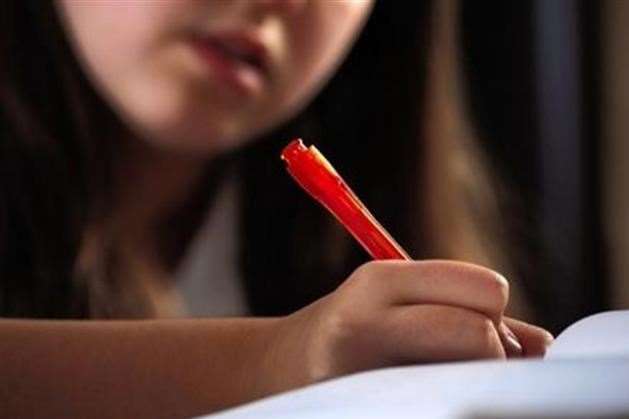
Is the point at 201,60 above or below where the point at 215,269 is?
above

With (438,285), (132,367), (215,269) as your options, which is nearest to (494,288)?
(438,285)

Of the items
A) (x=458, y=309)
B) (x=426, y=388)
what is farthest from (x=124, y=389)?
(x=426, y=388)

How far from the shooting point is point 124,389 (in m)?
0.53

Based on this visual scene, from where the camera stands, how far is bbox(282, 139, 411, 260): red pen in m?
0.47

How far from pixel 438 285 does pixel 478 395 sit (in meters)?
0.19

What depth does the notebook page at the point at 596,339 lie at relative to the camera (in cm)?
35

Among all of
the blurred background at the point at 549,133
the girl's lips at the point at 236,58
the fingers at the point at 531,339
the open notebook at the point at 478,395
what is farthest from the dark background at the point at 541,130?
the open notebook at the point at 478,395

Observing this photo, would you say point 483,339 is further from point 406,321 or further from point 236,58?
point 236,58

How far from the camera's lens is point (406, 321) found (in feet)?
1.40

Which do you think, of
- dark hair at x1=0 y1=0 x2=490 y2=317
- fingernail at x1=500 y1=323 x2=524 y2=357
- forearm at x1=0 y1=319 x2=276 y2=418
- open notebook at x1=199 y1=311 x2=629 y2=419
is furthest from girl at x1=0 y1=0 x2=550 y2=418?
open notebook at x1=199 y1=311 x2=629 y2=419

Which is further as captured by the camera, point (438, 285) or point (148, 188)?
point (148, 188)

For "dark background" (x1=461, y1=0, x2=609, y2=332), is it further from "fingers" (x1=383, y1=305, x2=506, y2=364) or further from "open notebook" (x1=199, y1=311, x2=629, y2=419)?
"open notebook" (x1=199, y1=311, x2=629, y2=419)

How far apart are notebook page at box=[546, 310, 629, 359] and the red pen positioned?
11cm

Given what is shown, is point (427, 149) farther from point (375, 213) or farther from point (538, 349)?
point (538, 349)
